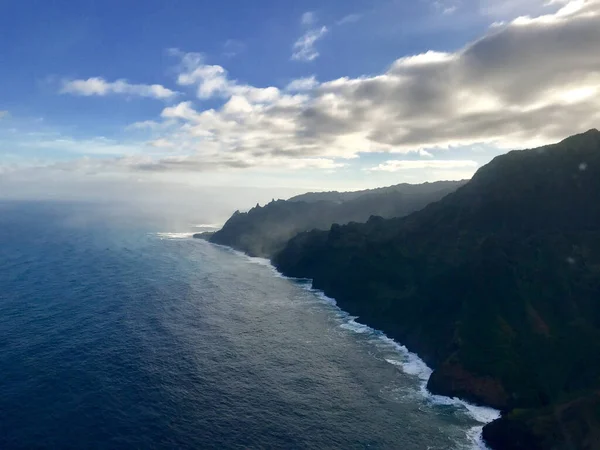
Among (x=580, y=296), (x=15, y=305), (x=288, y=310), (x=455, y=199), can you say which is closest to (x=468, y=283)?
(x=580, y=296)

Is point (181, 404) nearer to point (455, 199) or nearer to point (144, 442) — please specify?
point (144, 442)

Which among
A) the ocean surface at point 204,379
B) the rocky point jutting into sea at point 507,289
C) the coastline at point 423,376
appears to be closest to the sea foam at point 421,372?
the coastline at point 423,376

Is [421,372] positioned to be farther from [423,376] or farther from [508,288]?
[508,288]

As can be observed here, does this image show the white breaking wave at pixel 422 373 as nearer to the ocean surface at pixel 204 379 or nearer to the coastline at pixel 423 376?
the coastline at pixel 423 376

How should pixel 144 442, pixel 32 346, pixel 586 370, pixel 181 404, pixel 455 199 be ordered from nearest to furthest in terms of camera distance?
pixel 144 442, pixel 181 404, pixel 586 370, pixel 32 346, pixel 455 199

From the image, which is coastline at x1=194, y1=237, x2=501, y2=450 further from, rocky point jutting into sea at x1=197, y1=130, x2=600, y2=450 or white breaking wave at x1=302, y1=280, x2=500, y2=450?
rocky point jutting into sea at x1=197, y1=130, x2=600, y2=450

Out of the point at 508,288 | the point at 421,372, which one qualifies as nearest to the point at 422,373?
the point at 421,372
